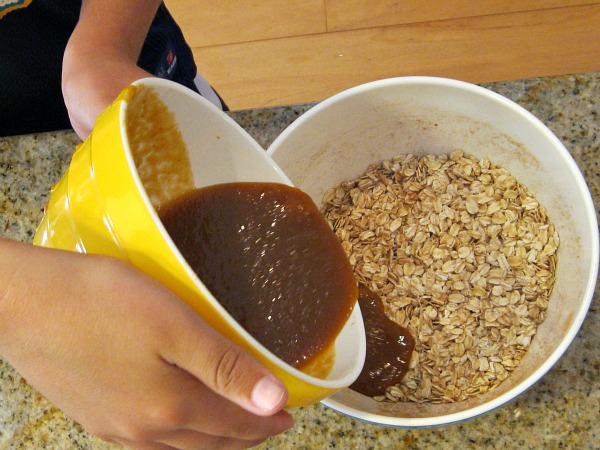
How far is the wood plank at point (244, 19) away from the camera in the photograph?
5.49 ft

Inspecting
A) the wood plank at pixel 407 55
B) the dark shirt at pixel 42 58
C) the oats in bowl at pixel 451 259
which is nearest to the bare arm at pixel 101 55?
the dark shirt at pixel 42 58

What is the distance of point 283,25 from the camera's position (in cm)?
168

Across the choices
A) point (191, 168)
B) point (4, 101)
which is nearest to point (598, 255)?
point (191, 168)

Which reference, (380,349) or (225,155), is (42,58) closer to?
(225,155)

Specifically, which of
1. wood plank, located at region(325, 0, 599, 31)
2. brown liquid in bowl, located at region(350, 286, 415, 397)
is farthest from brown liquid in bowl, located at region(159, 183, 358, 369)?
wood plank, located at region(325, 0, 599, 31)

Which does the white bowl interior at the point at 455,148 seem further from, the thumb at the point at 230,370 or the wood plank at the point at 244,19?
the wood plank at the point at 244,19

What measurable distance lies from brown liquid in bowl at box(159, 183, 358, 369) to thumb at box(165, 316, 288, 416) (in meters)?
0.11

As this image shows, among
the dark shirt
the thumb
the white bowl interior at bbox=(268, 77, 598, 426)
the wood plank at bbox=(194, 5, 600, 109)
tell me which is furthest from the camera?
the wood plank at bbox=(194, 5, 600, 109)

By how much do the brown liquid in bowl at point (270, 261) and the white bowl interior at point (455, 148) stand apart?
0.12 m

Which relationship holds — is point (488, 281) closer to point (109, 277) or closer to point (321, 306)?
point (321, 306)

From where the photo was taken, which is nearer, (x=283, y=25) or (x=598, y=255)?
(x=598, y=255)

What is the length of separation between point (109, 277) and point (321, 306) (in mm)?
230

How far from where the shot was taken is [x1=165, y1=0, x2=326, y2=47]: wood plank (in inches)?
65.9

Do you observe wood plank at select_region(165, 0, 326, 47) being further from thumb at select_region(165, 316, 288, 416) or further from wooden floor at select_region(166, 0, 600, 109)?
thumb at select_region(165, 316, 288, 416)
